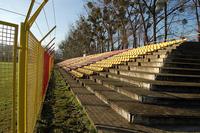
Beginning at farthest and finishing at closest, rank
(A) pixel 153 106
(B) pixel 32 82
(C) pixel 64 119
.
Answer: (C) pixel 64 119 → (A) pixel 153 106 → (B) pixel 32 82

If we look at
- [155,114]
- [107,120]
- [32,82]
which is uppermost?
[32,82]

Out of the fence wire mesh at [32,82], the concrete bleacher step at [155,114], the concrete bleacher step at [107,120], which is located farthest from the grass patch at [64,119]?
the concrete bleacher step at [155,114]

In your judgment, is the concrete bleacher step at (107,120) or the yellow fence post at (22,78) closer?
the yellow fence post at (22,78)

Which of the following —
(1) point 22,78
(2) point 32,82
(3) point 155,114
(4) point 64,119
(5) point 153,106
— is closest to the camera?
(1) point 22,78

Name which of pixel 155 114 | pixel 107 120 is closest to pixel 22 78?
pixel 107 120

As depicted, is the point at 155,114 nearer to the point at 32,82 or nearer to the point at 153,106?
the point at 153,106

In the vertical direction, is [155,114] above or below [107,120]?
above

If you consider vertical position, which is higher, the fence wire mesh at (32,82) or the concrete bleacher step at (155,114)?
the fence wire mesh at (32,82)

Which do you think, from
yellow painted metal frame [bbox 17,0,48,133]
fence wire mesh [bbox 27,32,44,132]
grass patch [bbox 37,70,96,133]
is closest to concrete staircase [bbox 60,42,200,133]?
grass patch [bbox 37,70,96,133]

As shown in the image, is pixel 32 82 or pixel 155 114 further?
pixel 155 114

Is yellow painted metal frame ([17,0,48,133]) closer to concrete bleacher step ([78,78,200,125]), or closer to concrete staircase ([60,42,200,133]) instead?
concrete staircase ([60,42,200,133])

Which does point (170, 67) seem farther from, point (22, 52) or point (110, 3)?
point (110, 3)

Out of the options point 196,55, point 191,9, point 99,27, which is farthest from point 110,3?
point 196,55

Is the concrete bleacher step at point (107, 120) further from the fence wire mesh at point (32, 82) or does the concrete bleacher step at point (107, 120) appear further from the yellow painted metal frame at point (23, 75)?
the yellow painted metal frame at point (23, 75)
